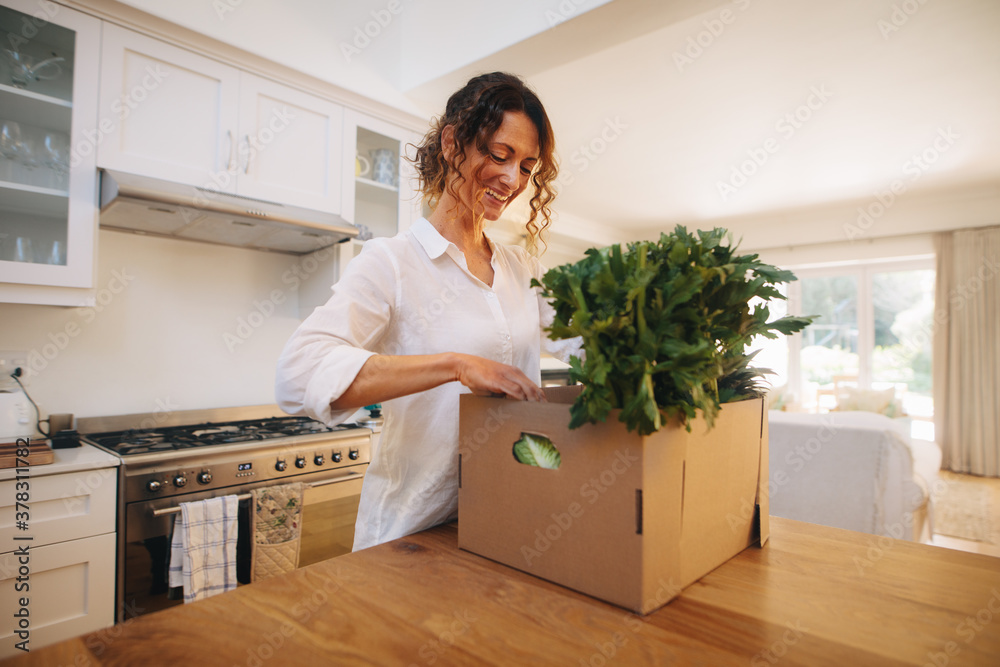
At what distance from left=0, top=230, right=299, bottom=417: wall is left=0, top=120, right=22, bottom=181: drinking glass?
0.44m

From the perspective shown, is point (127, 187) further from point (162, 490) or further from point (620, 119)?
point (620, 119)

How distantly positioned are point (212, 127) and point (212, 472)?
1.34m

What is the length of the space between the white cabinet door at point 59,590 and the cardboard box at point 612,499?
1572 millimetres

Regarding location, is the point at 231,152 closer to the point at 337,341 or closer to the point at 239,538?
the point at 239,538

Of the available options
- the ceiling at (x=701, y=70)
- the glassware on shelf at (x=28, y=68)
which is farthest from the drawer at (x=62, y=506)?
the ceiling at (x=701, y=70)

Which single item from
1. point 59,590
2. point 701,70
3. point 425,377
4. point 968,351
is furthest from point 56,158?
point 968,351

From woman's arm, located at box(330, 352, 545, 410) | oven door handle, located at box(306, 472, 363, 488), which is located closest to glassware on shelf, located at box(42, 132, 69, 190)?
oven door handle, located at box(306, 472, 363, 488)

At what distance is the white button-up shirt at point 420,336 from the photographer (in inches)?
36.9


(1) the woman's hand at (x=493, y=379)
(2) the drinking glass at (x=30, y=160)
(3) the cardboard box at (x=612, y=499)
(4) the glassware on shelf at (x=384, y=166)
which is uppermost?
(4) the glassware on shelf at (x=384, y=166)

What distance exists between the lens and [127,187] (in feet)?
5.82

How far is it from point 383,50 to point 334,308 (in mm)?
2368

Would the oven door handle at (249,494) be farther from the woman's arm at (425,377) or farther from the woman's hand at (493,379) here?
the woman's hand at (493,379)

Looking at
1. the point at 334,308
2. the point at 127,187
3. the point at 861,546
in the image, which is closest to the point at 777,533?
the point at 861,546

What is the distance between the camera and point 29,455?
1.64 m
